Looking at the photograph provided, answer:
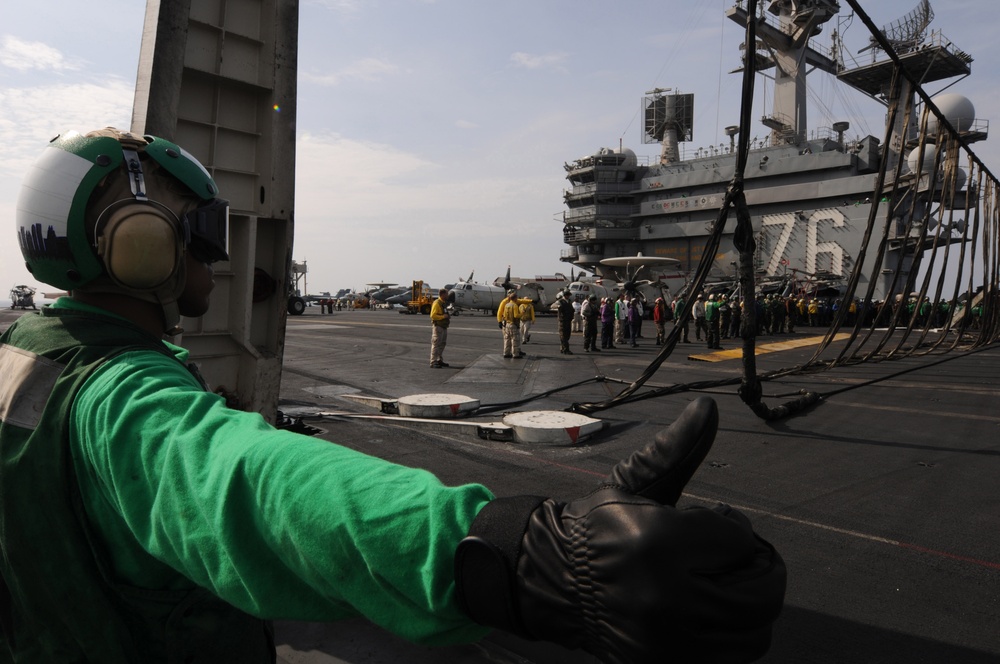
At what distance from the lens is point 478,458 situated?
5.92 meters

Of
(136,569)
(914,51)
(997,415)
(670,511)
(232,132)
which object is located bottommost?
(997,415)

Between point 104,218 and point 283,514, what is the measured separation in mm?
947

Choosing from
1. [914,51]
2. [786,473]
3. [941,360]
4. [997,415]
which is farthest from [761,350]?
[914,51]

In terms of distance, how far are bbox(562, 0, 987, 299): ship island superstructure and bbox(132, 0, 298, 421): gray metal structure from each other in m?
34.3

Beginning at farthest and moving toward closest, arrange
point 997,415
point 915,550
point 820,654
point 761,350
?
1. point 761,350
2. point 997,415
3. point 915,550
4. point 820,654

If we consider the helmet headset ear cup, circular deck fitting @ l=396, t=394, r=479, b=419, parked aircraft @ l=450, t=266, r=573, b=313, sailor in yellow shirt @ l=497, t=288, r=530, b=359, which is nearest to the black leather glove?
the helmet headset ear cup

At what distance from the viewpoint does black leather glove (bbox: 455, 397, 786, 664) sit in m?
0.63

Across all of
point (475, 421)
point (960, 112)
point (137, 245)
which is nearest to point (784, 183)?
point (960, 112)

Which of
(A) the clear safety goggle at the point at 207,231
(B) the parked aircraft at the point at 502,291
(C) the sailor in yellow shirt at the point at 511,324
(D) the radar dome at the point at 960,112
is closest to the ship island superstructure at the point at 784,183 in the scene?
(D) the radar dome at the point at 960,112

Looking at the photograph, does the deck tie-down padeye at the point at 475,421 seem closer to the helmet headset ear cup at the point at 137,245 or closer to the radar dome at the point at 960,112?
the helmet headset ear cup at the point at 137,245

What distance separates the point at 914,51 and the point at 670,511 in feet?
159

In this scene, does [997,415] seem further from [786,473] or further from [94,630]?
[94,630]

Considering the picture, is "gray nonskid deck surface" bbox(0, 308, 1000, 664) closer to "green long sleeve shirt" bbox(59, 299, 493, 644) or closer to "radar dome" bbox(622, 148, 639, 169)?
"green long sleeve shirt" bbox(59, 299, 493, 644)

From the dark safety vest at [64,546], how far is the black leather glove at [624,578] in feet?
2.53
